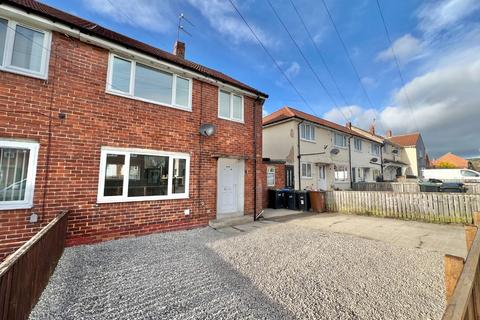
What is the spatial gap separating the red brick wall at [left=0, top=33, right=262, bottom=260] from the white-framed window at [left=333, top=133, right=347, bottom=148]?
15428 mm

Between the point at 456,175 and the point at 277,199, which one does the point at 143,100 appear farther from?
the point at 456,175

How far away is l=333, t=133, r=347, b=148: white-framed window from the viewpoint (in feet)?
63.8

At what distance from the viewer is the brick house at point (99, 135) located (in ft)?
16.2

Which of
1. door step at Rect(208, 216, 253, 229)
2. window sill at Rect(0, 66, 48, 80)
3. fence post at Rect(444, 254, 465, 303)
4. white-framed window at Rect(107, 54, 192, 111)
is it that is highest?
white-framed window at Rect(107, 54, 192, 111)

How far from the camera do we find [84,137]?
19.0 feet

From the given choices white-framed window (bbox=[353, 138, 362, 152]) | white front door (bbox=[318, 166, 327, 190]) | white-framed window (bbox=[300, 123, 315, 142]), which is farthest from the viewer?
white-framed window (bbox=[353, 138, 362, 152])

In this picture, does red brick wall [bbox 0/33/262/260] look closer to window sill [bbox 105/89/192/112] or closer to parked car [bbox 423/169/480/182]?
window sill [bbox 105/89/192/112]

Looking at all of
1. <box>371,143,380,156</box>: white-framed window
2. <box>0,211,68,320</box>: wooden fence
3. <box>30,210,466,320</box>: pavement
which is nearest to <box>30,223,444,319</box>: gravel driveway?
<box>30,210,466,320</box>: pavement

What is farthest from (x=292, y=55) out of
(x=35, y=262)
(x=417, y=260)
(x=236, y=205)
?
(x=35, y=262)

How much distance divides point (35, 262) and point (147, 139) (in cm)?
435

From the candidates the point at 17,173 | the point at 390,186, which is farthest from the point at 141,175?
the point at 390,186

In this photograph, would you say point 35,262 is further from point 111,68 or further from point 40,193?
point 111,68

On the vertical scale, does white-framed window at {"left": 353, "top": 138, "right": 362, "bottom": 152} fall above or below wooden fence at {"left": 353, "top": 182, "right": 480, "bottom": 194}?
above

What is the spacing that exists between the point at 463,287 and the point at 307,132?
15.8m
